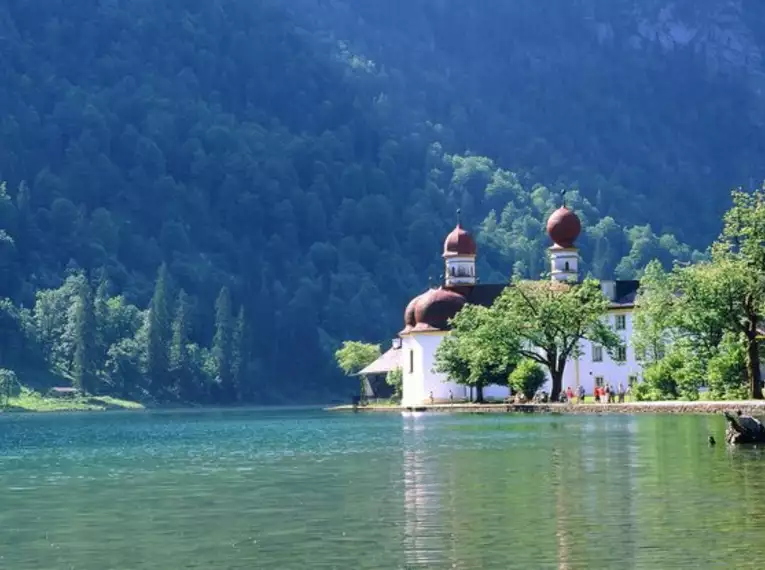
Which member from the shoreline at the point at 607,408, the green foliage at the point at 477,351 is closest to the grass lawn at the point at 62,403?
the shoreline at the point at 607,408

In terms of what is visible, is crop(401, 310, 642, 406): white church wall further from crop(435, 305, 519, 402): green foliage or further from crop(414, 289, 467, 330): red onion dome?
crop(435, 305, 519, 402): green foliage

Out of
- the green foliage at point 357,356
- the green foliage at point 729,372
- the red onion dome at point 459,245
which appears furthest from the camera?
the green foliage at point 357,356

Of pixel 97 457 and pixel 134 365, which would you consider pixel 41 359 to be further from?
pixel 97 457

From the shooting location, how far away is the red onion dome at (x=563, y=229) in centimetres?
12606

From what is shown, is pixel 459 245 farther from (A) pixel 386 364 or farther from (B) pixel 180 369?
(B) pixel 180 369

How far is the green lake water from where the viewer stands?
2467 centimetres

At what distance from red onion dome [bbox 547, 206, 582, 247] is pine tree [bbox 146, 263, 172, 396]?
70.9 meters

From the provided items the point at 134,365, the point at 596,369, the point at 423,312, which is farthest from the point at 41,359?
the point at 596,369

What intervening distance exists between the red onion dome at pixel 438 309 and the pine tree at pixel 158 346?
227 ft

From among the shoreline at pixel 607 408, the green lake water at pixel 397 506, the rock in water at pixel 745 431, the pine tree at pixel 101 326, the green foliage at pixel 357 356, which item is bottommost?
the green lake water at pixel 397 506

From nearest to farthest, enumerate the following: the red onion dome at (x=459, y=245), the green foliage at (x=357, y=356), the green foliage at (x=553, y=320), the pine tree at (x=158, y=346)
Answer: the green foliage at (x=553, y=320) → the red onion dome at (x=459, y=245) → the green foliage at (x=357, y=356) → the pine tree at (x=158, y=346)

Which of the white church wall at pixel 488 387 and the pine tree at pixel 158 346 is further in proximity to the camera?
the pine tree at pixel 158 346

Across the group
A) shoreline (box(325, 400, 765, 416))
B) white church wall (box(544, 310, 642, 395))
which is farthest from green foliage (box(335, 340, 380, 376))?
white church wall (box(544, 310, 642, 395))

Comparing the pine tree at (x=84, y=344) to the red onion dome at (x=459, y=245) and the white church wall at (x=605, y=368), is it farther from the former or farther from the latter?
the white church wall at (x=605, y=368)
